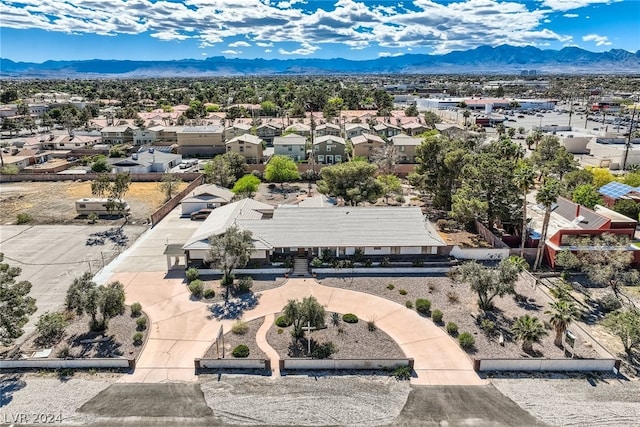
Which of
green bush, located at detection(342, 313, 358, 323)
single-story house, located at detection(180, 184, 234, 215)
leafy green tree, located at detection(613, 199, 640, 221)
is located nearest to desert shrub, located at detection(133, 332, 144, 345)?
green bush, located at detection(342, 313, 358, 323)

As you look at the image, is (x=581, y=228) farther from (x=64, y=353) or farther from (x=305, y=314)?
(x=64, y=353)

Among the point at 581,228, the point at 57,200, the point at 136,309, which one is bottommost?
the point at 136,309

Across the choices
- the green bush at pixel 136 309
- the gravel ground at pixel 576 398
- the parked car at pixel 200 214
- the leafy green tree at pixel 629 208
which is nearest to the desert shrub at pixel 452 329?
the gravel ground at pixel 576 398

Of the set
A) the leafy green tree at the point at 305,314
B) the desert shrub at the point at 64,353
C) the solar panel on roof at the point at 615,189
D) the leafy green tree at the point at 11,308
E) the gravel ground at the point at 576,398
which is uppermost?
the solar panel on roof at the point at 615,189

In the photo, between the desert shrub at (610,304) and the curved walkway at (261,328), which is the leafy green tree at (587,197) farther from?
the curved walkway at (261,328)

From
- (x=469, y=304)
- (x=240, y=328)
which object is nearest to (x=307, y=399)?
(x=240, y=328)

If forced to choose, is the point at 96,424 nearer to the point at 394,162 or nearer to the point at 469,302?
the point at 469,302

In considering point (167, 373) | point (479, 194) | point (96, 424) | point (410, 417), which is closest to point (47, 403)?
point (96, 424)
